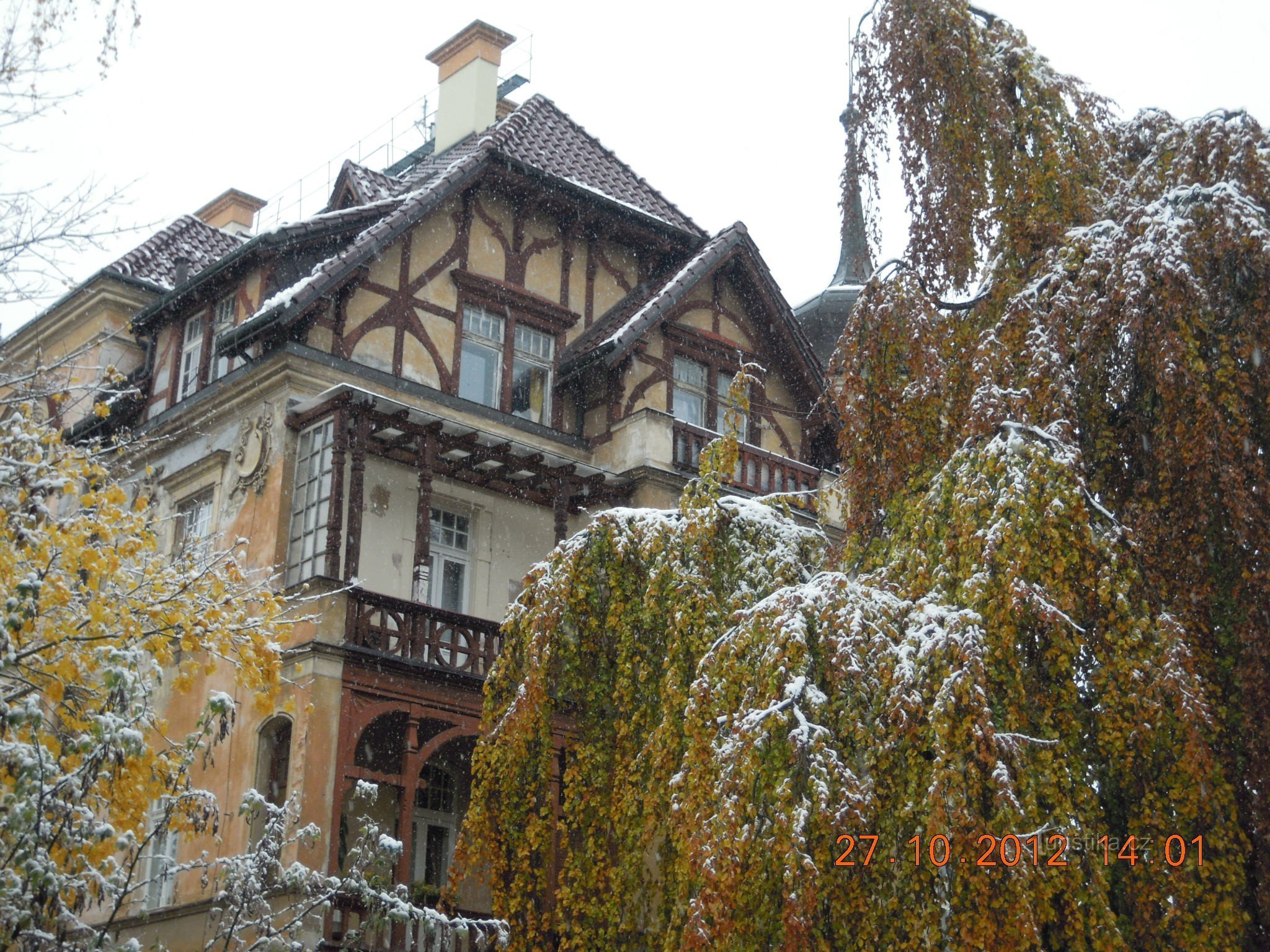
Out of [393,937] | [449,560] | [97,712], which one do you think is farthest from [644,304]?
[97,712]

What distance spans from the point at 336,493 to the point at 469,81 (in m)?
9.90

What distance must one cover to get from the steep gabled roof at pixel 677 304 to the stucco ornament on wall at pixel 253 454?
411 cm

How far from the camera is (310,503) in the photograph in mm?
17391

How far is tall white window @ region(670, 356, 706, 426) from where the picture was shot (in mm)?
21516

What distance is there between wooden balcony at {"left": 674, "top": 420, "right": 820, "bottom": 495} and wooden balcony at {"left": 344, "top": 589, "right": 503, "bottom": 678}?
3637 mm

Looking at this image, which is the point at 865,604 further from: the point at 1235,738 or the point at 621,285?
the point at 621,285

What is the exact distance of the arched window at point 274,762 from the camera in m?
16.4

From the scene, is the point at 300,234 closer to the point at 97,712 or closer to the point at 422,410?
the point at 422,410

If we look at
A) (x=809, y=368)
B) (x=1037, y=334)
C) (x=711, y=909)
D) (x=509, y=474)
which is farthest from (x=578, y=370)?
(x=711, y=909)

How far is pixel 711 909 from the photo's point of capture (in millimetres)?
8727

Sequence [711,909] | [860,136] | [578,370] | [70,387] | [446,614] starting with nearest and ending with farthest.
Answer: [711,909]
[70,387]
[860,136]
[446,614]
[578,370]

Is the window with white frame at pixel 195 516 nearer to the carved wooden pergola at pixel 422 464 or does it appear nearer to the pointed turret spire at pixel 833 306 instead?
the carved wooden pergola at pixel 422 464

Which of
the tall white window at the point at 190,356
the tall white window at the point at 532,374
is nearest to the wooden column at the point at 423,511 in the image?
the tall white window at the point at 532,374

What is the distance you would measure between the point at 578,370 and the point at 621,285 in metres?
2.26
